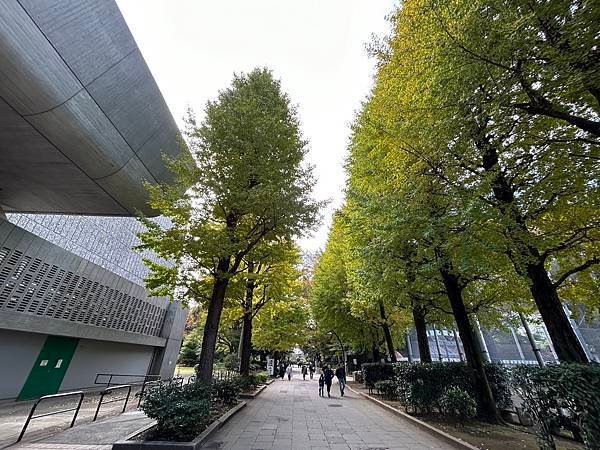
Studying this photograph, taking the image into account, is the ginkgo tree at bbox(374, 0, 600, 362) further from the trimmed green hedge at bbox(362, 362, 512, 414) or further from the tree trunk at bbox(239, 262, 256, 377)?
the tree trunk at bbox(239, 262, 256, 377)

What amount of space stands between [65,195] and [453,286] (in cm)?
1566

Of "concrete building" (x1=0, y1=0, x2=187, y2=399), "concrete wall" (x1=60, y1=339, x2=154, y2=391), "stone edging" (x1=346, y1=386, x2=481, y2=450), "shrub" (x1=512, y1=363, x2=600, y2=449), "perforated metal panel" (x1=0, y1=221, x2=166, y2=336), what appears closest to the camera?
"shrub" (x1=512, y1=363, x2=600, y2=449)

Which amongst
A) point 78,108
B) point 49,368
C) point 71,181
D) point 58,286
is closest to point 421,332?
point 78,108

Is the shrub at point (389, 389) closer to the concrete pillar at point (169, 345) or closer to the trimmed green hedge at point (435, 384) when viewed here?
the trimmed green hedge at point (435, 384)

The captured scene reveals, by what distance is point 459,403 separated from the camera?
763 centimetres

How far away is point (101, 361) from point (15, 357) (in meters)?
6.33

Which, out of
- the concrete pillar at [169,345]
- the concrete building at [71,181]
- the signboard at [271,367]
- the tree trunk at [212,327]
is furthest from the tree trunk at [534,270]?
the signboard at [271,367]

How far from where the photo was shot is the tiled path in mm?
6172

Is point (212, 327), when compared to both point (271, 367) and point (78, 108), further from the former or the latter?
point (271, 367)

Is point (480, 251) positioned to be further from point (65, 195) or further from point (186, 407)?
point (65, 195)

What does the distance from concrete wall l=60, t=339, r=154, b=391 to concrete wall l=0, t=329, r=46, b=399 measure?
2815 millimetres

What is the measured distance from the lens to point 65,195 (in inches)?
444

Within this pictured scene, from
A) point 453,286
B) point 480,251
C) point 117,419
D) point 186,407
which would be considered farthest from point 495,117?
point 117,419

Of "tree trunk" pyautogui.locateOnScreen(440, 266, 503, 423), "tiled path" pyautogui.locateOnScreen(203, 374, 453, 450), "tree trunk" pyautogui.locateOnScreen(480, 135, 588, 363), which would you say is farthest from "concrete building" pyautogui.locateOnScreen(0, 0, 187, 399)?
"tree trunk" pyautogui.locateOnScreen(440, 266, 503, 423)
